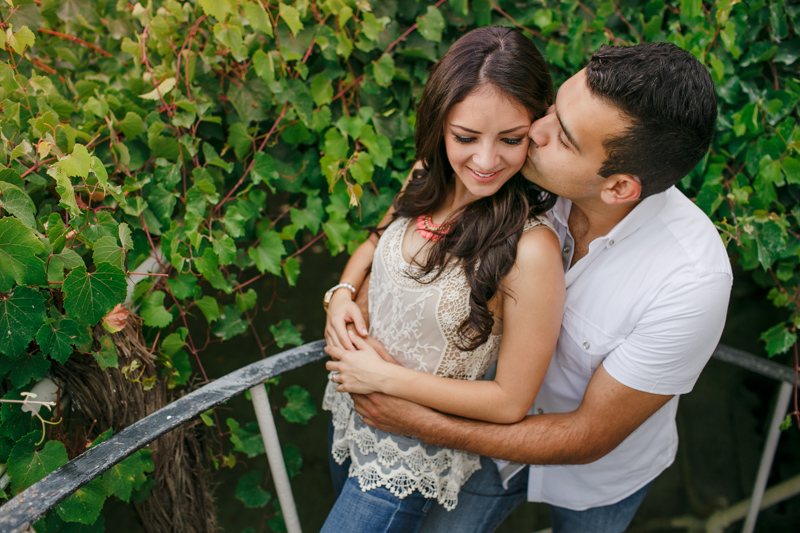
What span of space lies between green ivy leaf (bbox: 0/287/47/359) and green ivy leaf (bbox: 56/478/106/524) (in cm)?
33

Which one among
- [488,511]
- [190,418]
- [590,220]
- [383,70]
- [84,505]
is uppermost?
[383,70]

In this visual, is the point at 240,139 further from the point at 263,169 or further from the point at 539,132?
the point at 539,132

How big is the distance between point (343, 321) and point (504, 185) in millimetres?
556

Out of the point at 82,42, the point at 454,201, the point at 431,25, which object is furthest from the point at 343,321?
the point at 82,42

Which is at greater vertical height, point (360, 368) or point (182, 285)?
point (182, 285)

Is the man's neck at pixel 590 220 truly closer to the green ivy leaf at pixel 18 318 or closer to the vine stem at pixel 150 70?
the vine stem at pixel 150 70

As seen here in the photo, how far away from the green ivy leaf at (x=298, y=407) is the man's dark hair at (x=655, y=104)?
120 centimetres

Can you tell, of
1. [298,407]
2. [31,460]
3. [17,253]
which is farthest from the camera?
[298,407]

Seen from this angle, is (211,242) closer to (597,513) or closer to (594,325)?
(594,325)

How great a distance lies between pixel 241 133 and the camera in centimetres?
156

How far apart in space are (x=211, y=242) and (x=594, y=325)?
1047mm

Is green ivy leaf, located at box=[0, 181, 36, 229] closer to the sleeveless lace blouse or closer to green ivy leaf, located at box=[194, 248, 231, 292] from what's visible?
green ivy leaf, located at box=[194, 248, 231, 292]

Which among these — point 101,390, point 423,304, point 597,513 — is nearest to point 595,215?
point 423,304

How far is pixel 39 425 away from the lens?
3.84 feet
